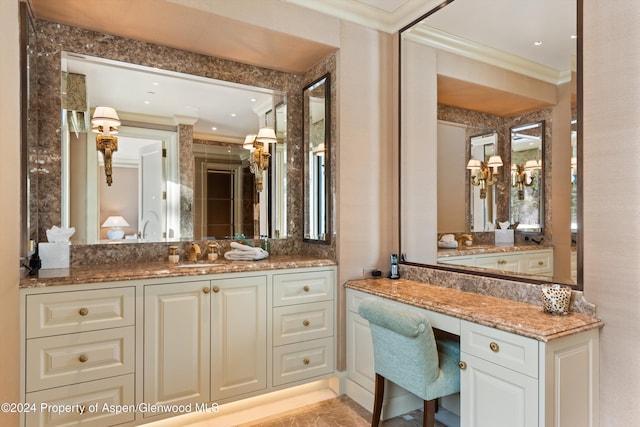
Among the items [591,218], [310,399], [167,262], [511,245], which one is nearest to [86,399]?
[167,262]

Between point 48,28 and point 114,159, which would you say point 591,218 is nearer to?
point 114,159

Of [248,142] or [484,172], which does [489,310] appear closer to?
[484,172]

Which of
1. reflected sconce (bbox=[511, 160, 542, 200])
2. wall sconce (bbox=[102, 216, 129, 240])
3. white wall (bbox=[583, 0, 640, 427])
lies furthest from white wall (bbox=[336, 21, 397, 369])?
wall sconce (bbox=[102, 216, 129, 240])

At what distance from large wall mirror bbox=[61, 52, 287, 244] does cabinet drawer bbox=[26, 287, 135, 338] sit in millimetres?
629

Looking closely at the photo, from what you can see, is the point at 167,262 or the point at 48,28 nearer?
the point at 48,28

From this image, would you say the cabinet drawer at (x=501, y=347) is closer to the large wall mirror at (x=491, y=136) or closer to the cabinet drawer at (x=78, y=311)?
the large wall mirror at (x=491, y=136)

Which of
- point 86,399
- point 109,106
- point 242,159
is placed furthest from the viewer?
point 242,159

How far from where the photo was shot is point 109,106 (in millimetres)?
2557

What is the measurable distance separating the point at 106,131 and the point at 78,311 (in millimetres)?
1263

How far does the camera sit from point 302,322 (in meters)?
2.67

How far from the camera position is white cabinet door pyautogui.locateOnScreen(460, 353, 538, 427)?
1542mm

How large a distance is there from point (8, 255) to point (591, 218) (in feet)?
8.76

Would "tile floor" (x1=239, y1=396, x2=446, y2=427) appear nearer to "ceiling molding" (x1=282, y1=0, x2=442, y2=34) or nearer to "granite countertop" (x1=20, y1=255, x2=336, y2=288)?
"granite countertop" (x1=20, y1=255, x2=336, y2=288)

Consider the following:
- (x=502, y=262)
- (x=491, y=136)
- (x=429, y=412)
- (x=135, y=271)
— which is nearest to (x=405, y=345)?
(x=429, y=412)
